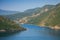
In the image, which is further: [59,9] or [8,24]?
[59,9]

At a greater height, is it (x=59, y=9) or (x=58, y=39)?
(x=59, y=9)

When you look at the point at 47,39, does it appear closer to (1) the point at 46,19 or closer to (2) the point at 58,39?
(2) the point at 58,39

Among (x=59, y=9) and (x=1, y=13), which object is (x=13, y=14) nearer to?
(x=1, y=13)

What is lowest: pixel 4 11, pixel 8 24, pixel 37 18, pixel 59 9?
pixel 4 11

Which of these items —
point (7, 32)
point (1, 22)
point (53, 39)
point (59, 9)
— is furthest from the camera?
point (59, 9)

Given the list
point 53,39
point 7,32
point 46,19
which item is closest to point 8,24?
point 7,32

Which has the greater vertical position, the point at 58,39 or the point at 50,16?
the point at 50,16

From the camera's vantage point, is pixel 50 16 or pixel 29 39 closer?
pixel 29 39

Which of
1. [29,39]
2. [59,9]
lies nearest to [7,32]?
[29,39]

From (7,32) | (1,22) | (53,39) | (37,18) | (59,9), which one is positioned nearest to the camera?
(53,39)

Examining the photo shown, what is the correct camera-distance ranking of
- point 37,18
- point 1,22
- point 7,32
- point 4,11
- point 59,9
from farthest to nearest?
point 59,9 < point 37,18 < point 1,22 < point 7,32 < point 4,11
